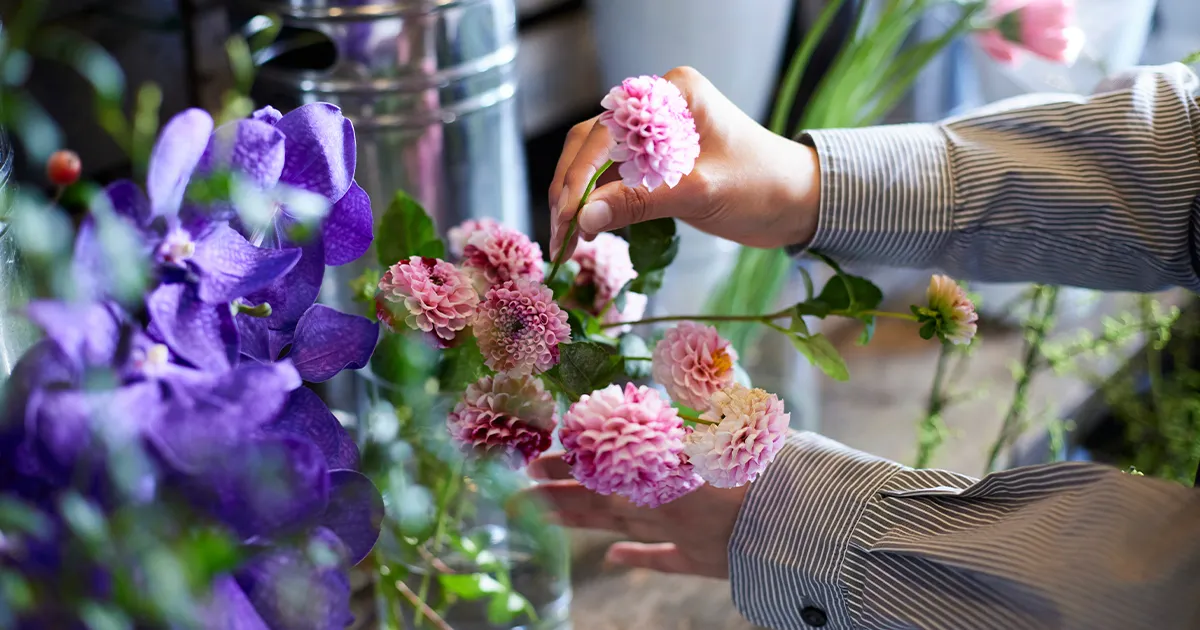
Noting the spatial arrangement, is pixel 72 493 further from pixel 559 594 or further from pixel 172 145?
pixel 559 594

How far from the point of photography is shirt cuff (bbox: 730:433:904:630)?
0.54 meters

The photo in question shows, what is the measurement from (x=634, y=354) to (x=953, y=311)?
16 cm

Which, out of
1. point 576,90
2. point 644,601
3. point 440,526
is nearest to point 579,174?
point 440,526

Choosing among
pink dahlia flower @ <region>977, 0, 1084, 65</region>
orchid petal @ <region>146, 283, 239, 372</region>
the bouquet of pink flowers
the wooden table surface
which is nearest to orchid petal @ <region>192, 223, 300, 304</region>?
orchid petal @ <region>146, 283, 239, 372</region>

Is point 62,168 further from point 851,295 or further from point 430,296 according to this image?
point 851,295

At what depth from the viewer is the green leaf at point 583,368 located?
0.48 m

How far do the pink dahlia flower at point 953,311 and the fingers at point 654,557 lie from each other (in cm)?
21

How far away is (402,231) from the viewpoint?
55 centimetres

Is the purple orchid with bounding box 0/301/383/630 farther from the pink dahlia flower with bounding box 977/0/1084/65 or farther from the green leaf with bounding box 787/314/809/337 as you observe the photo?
the pink dahlia flower with bounding box 977/0/1084/65

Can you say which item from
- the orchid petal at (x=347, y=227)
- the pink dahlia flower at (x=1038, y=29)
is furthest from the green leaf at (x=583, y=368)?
the pink dahlia flower at (x=1038, y=29)

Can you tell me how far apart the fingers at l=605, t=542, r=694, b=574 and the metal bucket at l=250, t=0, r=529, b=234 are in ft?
0.95

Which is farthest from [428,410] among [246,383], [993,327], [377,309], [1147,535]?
[993,327]

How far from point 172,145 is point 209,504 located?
114 mm

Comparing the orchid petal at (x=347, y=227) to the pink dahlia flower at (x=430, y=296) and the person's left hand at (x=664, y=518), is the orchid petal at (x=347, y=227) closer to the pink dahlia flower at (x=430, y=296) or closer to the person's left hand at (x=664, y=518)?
the pink dahlia flower at (x=430, y=296)
